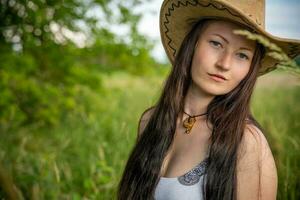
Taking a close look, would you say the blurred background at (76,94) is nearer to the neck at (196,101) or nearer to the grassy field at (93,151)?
the grassy field at (93,151)

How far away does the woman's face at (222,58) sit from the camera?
2180 mm

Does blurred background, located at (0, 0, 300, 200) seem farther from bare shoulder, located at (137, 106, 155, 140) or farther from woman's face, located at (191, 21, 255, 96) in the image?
woman's face, located at (191, 21, 255, 96)

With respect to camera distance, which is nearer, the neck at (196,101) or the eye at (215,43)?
Answer: the eye at (215,43)

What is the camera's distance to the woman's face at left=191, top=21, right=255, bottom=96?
218 cm

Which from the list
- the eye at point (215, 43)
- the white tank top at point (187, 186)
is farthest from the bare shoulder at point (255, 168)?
the eye at point (215, 43)

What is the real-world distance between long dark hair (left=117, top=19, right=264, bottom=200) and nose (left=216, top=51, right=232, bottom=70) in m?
0.15

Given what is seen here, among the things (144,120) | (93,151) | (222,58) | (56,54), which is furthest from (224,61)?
(56,54)

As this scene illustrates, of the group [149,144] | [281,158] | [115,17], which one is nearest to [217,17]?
[149,144]

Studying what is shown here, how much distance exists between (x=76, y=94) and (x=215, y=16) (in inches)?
128

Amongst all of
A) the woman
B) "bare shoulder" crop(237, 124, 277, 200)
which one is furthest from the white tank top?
"bare shoulder" crop(237, 124, 277, 200)

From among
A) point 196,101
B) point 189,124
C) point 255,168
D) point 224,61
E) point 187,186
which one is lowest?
point 187,186

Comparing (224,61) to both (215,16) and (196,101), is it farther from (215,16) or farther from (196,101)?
(196,101)

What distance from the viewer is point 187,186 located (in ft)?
7.16

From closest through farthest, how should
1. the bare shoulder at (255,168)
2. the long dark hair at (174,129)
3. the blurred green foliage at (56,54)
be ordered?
the bare shoulder at (255,168), the long dark hair at (174,129), the blurred green foliage at (56,54)
